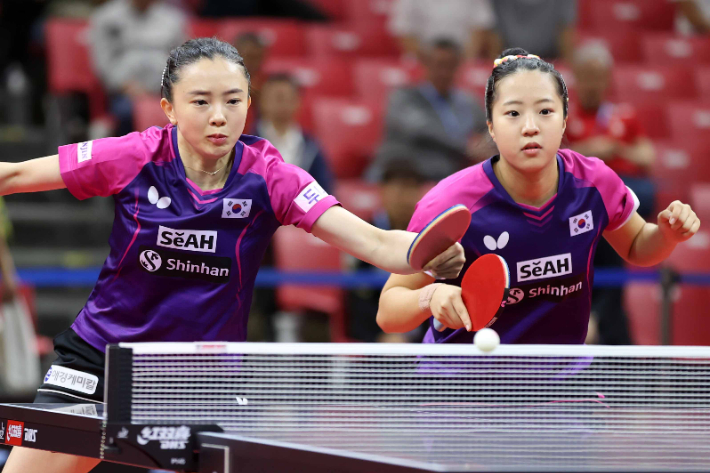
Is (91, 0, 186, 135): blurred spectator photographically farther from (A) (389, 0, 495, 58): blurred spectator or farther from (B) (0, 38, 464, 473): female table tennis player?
(B) (0, 38, 464, 473): female table tennis player

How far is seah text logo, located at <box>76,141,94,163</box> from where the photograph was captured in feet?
10.6

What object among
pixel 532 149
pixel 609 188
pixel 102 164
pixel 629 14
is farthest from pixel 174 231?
pixel 629 14

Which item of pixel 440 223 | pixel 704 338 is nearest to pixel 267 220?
pixel 440 223

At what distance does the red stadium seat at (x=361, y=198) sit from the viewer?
7.21 m

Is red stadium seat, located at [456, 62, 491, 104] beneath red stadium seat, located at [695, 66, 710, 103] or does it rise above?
beneath

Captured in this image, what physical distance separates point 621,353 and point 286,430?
104 centimetres

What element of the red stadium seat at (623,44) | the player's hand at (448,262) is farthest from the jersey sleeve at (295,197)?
the red stadium seat at (623,44)

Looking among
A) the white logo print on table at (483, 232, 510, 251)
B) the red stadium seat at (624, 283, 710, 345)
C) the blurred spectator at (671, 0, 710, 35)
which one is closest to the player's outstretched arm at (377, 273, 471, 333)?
the white logo print on table at (483, 232, 510, 251)

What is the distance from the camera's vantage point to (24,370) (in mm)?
5660

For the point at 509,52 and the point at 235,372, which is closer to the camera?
the point at 235,372

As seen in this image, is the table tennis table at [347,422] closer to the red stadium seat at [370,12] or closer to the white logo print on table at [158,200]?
the white logo print on table at [158,200]

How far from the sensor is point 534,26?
923 cm

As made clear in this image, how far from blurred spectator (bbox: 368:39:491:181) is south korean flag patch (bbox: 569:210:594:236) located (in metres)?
3.80

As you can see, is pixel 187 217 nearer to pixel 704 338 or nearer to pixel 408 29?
pixel 704 338
